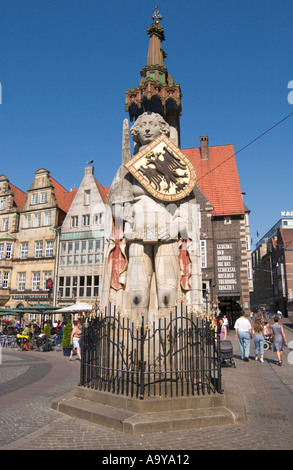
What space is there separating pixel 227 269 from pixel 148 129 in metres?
22.3

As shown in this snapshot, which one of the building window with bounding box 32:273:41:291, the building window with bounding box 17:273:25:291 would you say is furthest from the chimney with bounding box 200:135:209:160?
the building window with bounding box 17:273:25:291

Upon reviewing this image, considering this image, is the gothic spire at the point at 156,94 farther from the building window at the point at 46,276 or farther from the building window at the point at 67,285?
the building window at the point at 46,276

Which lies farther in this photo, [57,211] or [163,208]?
[57,211]

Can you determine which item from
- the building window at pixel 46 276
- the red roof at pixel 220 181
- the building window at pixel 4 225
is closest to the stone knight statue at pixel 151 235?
the red roof at pixel 220 181

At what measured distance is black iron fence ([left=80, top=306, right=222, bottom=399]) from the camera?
16.6 feet

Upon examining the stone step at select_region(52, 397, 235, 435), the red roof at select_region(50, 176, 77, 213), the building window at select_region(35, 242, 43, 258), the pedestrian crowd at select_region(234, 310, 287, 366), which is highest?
the red roof at select_region(50, 176, 77, 213)

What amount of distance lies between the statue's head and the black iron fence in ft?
11.8

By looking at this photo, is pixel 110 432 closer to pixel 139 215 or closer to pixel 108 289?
pixel 108 289

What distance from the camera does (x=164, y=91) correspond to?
7.53 m

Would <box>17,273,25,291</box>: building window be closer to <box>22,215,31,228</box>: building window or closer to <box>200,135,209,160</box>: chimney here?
<box>22,215,31,228</box>: building window

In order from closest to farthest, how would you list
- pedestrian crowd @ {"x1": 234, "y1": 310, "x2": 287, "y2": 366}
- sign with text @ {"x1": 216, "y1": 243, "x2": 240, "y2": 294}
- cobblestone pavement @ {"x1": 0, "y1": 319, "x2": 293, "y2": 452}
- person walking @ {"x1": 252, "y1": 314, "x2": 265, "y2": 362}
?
cobblestone pavement @ {"x1": 0, "y1": 319, "x2": 293, "y2": 452} → pedestrian crowd @ {"x1": 234, "y1": 310, "x2": 287, "y2": 366} → person walking @ {"x1": 252, "y1": 314, "x2": 265, "y2": 362} → sign with text @ {"x1": 216, "y1": 243, "x2": 240, "y2": 294}

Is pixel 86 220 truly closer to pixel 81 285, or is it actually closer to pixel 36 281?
pixel 81 285
